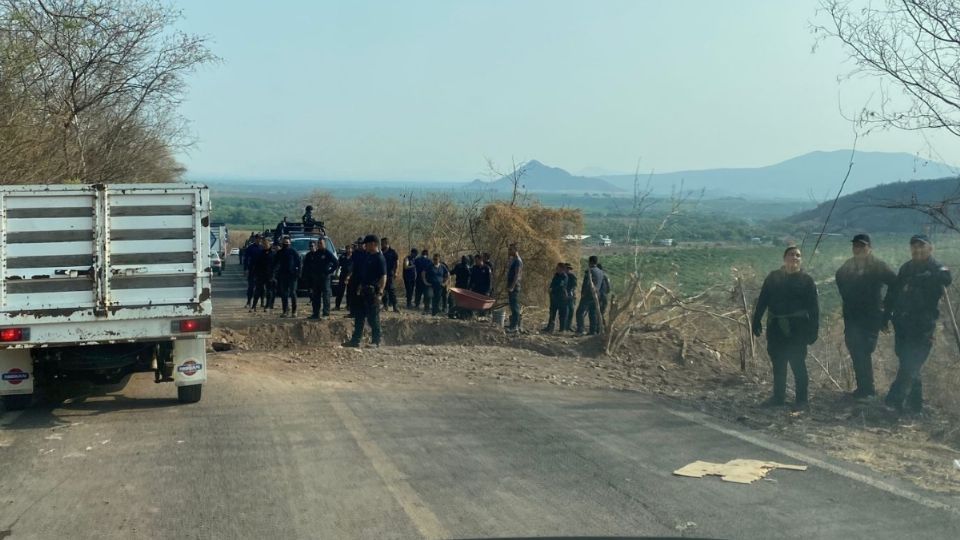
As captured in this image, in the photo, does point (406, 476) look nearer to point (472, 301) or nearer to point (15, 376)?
point (15, 376)

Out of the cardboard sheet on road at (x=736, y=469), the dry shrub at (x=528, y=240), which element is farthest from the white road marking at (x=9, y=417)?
the dry shrub at (x=528, y=240)

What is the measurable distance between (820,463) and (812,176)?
2800cm

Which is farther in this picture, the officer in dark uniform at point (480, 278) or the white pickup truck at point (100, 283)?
the officer in dark uniform at point (480, 278)

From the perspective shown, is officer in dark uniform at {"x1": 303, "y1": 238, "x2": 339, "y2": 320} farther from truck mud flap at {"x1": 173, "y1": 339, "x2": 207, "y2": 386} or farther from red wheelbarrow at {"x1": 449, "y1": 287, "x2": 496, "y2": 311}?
truck mud flap at {"x1": 173, "y1": 339, "x2": 207, "y2": 386}

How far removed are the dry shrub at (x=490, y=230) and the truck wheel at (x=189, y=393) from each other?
46.1 ft

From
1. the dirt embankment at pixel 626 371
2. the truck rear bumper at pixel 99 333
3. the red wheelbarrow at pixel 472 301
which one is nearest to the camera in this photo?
the dirt embankment at pixel 626 371

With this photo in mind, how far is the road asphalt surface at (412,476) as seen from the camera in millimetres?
5223

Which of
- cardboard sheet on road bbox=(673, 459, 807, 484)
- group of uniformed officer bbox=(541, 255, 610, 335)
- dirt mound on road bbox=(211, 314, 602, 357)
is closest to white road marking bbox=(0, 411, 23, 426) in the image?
dirt mound on road bbox=(211, 314, 602, 357)

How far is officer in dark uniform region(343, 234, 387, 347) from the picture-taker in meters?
12.7

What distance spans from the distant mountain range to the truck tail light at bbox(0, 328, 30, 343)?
9575 mm

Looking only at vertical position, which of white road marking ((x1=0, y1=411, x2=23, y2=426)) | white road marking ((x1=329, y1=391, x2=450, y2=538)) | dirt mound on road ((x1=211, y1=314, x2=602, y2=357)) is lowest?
dirt mound on road ((x1=211, y1=314, x2=602, y2=357))

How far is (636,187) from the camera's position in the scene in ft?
46.1

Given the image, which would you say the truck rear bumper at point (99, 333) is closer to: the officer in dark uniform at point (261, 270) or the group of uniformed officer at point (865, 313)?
the group of uniformed officer at point (865, 313)

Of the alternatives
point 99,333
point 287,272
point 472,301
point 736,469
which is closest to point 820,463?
point 736,469
